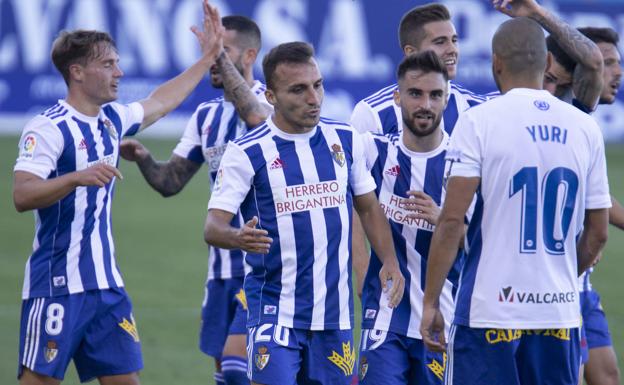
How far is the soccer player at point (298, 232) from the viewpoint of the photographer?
20.9ft

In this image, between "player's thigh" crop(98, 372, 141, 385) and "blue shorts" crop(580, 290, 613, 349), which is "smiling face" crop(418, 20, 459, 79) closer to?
"blue shorts" crop(580, 290, 613, 349)

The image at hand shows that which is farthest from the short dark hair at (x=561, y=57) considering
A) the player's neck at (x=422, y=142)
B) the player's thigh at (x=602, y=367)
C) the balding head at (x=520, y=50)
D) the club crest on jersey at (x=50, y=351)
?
the club crest on jersey at (x=50, y=351)

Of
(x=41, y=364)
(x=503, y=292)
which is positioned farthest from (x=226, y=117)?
(x=503, y=292)

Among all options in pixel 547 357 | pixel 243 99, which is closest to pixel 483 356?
pixel 547 357

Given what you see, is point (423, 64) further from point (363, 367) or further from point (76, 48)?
point (76, 48)

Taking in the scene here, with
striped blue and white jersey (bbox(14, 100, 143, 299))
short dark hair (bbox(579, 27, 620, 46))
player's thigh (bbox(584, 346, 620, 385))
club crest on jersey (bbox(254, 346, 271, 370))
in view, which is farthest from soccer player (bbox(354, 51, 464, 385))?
short dark hair (bbox(579, 27, 620, 46))

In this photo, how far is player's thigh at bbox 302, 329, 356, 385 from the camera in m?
6.42

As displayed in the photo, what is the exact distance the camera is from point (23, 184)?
6730 millimetres

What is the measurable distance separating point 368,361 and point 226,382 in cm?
156

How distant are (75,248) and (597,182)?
9.92 ft

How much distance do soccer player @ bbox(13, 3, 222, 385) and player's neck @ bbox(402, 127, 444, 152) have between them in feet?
5.51

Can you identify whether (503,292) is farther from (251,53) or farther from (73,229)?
(251,53)

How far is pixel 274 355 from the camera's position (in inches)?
248

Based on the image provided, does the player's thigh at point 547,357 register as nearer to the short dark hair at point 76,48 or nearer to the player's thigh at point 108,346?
the player's thigh at point 108,346
